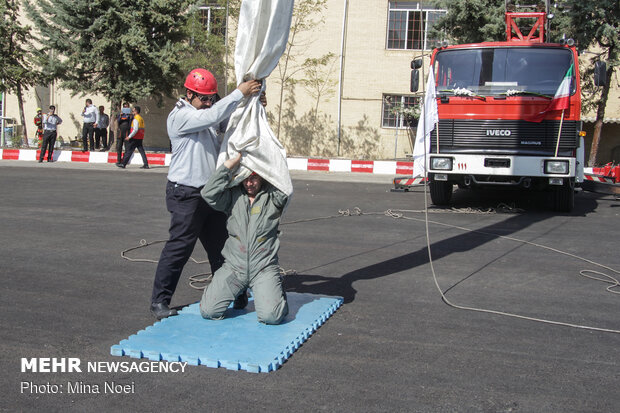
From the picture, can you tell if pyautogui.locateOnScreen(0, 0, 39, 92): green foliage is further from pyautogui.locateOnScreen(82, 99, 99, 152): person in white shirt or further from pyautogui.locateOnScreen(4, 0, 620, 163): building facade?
pyautogui.locateOnScreen(82, 99, 99, 152): person in white shirt

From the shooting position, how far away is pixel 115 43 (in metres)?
25.1

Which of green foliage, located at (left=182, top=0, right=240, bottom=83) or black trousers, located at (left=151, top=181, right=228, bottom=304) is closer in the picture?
black trousers, located at (left=151, top=181, right=228, bottom=304)

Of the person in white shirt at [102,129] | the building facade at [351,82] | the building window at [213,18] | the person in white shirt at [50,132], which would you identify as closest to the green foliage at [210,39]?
the building window at [213,18]

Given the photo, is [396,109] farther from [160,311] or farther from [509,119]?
[160,311]

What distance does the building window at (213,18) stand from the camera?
91.0 feet

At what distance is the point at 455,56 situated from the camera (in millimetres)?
11859

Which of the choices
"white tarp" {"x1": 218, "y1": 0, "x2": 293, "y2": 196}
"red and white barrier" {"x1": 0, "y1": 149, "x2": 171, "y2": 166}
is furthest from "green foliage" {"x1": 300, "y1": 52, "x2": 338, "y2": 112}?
"white tarp" {"x1": 218, "y1": 0, "x2": 293, "y2": 196}


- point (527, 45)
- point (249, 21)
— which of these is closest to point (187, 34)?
point (527, 45)

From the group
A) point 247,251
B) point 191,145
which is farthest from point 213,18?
point 247,251

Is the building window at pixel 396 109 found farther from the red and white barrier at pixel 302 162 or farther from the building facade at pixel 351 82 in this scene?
the red and white barrier at pixel 302 162

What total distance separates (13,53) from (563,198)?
24.6 meters

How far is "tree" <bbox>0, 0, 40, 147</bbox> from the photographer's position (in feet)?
86.9

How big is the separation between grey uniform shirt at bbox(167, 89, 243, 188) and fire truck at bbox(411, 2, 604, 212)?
7.01m

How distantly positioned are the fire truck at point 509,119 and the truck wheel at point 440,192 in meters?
0.60
